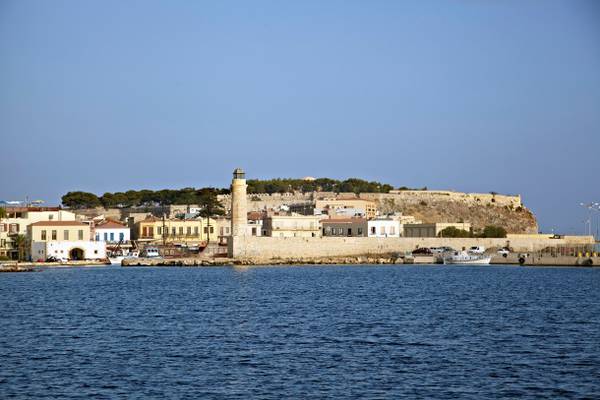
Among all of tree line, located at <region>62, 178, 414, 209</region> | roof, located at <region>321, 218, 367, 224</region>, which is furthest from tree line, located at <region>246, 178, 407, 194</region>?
roof, located at <region>321, 218, 367, 224</region>

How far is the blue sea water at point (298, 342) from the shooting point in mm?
15914

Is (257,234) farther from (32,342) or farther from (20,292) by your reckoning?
(32,342)

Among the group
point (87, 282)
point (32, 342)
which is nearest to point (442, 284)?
point (87, 282)

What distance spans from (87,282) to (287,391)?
2791 cm

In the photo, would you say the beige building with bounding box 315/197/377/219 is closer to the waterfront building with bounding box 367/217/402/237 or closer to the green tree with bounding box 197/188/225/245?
the waterfront building with bounding box 367/217/402/237

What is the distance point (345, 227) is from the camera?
6656 centimetres

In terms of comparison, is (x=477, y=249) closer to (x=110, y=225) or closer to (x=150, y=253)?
(x=150, y=253)

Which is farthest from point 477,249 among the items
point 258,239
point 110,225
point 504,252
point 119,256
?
point 110,225

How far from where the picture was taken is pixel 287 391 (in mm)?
15625

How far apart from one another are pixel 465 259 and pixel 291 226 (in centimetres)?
1099

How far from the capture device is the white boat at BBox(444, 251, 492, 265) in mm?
64062

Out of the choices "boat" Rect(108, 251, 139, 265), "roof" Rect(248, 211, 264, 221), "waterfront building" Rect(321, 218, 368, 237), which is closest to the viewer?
"boat" Rect(108, 251, 139, 265)

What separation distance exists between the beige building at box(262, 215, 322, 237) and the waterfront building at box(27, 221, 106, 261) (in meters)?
11.5

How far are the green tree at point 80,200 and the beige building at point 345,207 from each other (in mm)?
22086
